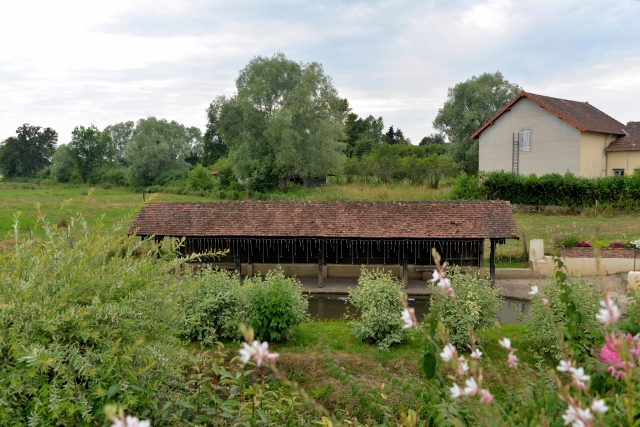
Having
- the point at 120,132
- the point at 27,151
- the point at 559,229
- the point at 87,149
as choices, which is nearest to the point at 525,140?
the point at 559,229

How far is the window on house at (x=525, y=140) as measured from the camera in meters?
32.6

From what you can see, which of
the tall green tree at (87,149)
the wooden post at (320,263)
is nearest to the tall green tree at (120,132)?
the tall green tree at (87,149)

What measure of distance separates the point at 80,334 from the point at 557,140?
32.7 metres

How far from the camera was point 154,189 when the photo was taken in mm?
51750

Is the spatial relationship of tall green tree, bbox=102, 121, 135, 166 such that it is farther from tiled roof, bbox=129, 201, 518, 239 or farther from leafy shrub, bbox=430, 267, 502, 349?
leafy shrub, bbox=430, 267, 502, 349

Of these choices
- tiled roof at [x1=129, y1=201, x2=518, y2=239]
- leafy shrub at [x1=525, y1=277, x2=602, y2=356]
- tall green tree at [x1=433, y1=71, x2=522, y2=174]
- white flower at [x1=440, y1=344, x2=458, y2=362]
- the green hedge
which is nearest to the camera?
white flower at [x1=440, y1=344, x2=458, y2=362]

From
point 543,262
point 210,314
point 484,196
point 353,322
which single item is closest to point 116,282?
point 210,314

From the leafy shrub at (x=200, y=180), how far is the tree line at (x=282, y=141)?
10 cm

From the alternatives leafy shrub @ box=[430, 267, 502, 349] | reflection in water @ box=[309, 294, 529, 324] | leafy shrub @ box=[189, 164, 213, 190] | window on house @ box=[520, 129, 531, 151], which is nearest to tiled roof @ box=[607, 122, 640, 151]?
window on house @ box=[520, 129, 531, 151]

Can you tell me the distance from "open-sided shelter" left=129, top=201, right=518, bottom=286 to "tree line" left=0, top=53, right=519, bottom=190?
67.9 feet

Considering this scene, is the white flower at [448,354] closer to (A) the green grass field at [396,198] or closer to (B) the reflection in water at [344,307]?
(B) the reflection in water at [344,307]

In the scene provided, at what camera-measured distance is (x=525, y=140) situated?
3275 centimetres

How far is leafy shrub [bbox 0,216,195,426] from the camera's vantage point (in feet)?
12.1

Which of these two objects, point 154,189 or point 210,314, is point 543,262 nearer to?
point 210,314
